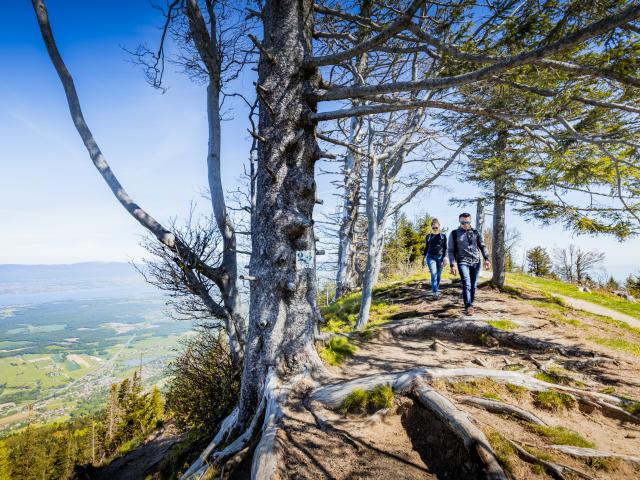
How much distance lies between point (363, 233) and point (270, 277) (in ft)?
43.9

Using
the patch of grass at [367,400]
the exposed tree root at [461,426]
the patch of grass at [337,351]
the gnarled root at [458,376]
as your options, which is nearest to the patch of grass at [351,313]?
the patch of grass at [337,351]

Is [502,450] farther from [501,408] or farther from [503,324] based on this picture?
[503,324]

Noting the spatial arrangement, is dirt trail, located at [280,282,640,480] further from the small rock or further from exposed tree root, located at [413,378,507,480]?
exposed tree root, located at [413,378,507,480]

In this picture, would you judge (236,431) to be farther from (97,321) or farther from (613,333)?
(97,321)

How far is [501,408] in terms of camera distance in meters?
2.72

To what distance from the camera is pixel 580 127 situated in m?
5.73

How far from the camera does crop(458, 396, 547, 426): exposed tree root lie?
2600mm

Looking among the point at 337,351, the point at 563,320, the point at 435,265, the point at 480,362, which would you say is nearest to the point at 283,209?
the point at 337,351

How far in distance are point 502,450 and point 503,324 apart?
4059 mm

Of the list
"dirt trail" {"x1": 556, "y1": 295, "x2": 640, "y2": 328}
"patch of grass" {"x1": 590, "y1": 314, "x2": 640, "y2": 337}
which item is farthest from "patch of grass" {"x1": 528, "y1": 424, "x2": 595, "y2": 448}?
"dirt trail" {"x1": 556, "y1": 295, "x2": 640, "y2": 328}

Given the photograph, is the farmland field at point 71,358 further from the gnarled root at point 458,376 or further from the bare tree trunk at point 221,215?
the gnarled root at point 458,376

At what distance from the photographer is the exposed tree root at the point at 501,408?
260cm

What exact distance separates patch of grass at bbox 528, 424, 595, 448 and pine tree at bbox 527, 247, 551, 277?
31055 millimetres

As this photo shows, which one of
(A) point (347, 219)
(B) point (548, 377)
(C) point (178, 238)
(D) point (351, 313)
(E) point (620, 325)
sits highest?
(A) point (347, 219)
